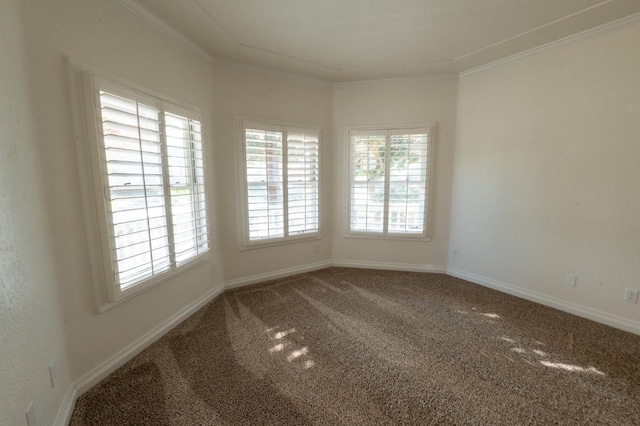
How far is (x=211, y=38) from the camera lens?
2.67 m

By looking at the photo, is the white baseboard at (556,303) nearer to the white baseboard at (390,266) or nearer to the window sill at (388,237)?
the white baseboard at (390,266)

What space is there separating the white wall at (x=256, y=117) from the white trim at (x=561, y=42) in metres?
1.99

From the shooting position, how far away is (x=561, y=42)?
9.00 ft

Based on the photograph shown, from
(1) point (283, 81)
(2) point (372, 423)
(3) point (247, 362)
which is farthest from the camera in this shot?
(1) point (283, 81)

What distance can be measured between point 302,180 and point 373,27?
6.42ft

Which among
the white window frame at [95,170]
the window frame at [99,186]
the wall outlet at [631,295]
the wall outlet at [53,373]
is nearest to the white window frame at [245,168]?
the window frame at [99,186]

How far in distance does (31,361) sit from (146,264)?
0.94 meters

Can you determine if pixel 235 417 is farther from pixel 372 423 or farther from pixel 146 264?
pixel 146 264

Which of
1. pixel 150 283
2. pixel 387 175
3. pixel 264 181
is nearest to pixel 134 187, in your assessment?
pixel 150 283

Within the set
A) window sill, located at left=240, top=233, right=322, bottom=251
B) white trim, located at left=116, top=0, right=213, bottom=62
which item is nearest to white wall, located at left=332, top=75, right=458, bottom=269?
window sill, located at left=240, top=233, right=322, bottom=251

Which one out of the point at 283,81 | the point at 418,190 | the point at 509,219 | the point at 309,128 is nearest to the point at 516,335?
the point at 509,219

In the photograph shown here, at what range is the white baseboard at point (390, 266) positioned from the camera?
13.2 feet

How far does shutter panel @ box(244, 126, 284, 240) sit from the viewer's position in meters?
3.40

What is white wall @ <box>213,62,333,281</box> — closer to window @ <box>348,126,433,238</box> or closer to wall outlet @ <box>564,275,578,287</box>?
window @ <box>348,126,433,238</box>
